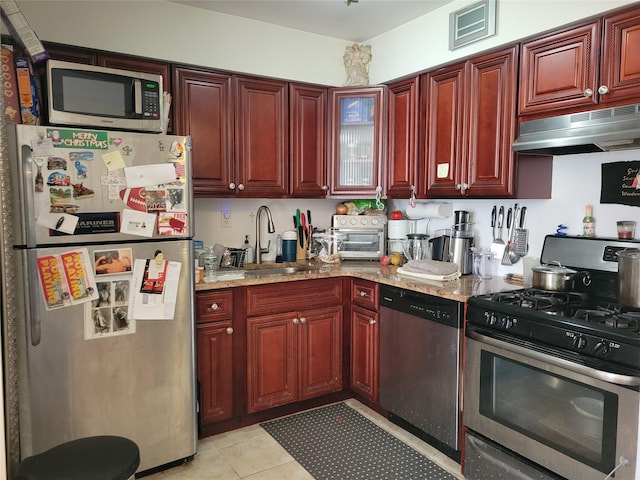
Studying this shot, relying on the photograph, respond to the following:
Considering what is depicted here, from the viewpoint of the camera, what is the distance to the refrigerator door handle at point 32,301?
2.02 metres

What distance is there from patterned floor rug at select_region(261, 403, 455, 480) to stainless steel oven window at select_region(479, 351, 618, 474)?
52cm

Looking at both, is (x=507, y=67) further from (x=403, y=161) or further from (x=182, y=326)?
(x=182, y=326)

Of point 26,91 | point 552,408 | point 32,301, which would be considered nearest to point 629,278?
point 552,408

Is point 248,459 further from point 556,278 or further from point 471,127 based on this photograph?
point 471,127

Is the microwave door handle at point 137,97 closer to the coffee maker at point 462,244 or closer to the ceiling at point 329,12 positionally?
the ceiling at point 329,12

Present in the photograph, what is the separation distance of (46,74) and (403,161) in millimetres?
2098

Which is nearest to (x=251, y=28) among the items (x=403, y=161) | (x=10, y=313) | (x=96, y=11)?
(x=96, y=11)

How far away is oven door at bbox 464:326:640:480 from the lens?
1745 millimetres

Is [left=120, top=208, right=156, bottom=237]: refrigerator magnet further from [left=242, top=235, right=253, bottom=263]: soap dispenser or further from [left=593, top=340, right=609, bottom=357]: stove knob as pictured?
[left=593, top=340, right=609, bottom=357]: stove knob

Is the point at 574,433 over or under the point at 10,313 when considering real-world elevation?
under

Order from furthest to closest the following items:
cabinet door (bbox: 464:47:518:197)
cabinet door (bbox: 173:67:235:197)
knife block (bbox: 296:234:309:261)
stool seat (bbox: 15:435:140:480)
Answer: knife block (bbox: 296:234:309:261)
cabinet door (bbox: 173:67:235:197)
cabinet door (bbox: 464:47:518:197)
stool seat (bbox: 15:435:140:480)

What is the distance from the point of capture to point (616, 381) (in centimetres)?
175

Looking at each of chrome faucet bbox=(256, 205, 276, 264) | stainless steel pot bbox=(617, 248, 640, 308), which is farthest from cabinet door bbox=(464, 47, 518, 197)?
chrome faucet bbox=(256, 205, 276, 264)

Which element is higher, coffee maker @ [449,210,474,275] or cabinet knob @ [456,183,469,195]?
cabinet knob @ [456,183,469,195]
